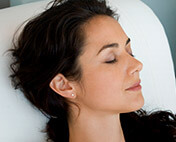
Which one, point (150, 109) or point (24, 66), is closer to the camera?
point (24, 66)

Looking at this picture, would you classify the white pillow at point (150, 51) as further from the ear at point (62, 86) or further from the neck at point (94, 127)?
the ear at point (62, 86)

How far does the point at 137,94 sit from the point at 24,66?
0.33m

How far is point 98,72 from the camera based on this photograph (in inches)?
33.5

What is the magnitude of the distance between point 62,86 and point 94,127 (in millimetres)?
180

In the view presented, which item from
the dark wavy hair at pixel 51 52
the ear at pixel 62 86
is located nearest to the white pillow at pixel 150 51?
the dark wavy hair at pixel 51 52

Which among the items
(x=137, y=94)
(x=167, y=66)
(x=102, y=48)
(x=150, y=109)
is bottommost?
(x=150, y=109)

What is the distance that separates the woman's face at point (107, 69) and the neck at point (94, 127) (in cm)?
9

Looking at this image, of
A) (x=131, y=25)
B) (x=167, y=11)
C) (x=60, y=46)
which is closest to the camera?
(x=60, y=46)

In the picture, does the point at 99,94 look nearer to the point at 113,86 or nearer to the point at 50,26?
the point at 113,86

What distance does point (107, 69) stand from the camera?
2.80 feet

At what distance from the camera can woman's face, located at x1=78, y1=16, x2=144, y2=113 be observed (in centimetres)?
85

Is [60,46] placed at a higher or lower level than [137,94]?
higher

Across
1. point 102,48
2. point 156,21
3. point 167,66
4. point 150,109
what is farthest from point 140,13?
point 102,48

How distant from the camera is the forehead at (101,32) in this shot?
2.78 ft
